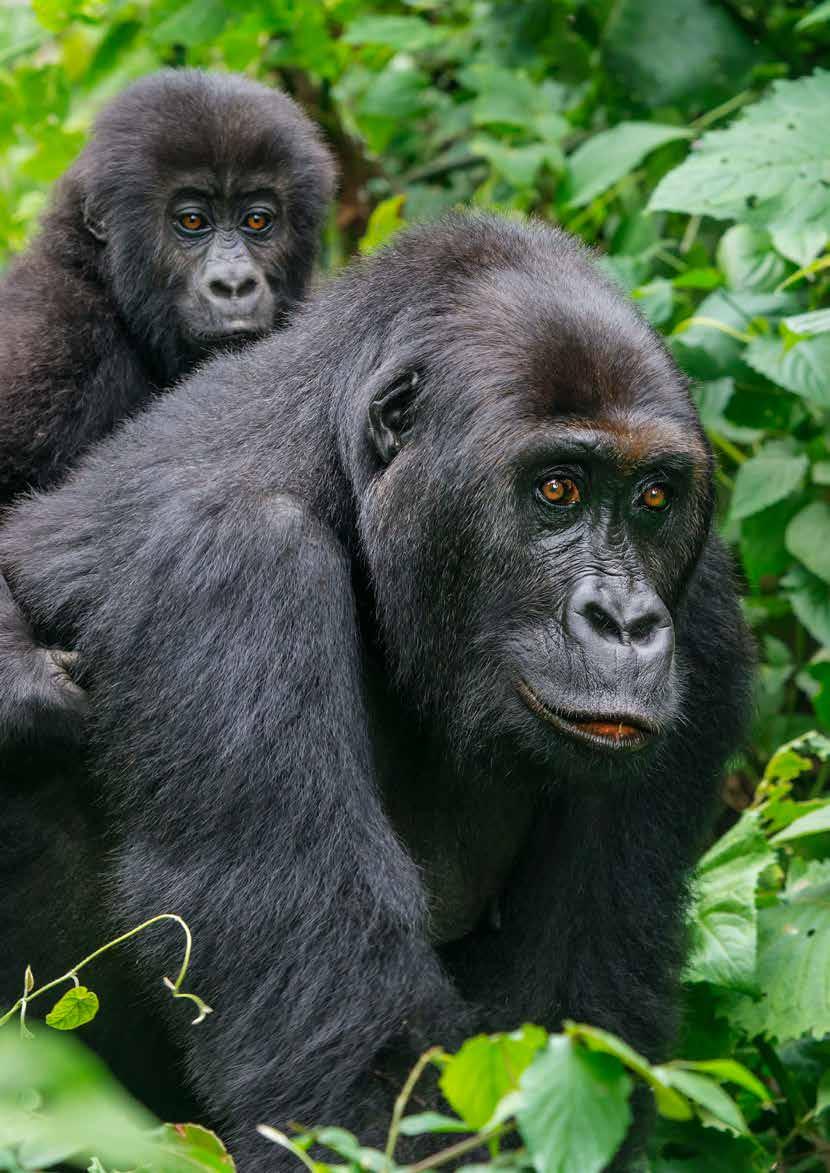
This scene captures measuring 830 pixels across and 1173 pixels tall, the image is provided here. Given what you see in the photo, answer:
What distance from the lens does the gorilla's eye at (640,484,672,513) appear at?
3.43 meters

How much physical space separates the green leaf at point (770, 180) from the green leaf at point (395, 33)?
184cm

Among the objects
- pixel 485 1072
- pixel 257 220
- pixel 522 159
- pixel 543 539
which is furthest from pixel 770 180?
pixel 485 1072

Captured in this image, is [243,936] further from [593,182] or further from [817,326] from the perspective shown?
[593,182]

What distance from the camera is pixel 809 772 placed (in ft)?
18.7

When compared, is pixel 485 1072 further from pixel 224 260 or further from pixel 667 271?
pixel 667 271

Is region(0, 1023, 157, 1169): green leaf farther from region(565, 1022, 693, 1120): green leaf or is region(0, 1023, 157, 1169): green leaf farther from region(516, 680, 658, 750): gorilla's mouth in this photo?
region(516, 680, 658, 750): gorilla's mouth

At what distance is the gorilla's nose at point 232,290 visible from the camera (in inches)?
201

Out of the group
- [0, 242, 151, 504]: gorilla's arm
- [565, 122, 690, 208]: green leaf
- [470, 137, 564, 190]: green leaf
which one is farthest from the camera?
[470, 137, 564, 190]: green leaf

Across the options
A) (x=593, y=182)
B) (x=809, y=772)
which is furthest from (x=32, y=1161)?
(x=593, y=182)

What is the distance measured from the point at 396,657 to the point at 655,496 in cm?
65

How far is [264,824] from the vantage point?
127 inches

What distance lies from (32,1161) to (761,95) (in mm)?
5494

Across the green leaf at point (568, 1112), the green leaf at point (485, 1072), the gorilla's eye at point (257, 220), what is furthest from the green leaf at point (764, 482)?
the green leaf at point (568, 1112)

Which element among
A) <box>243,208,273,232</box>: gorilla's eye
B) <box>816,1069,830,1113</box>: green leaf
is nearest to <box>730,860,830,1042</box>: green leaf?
<box>816,1069,830,1113</box>: green leaf
